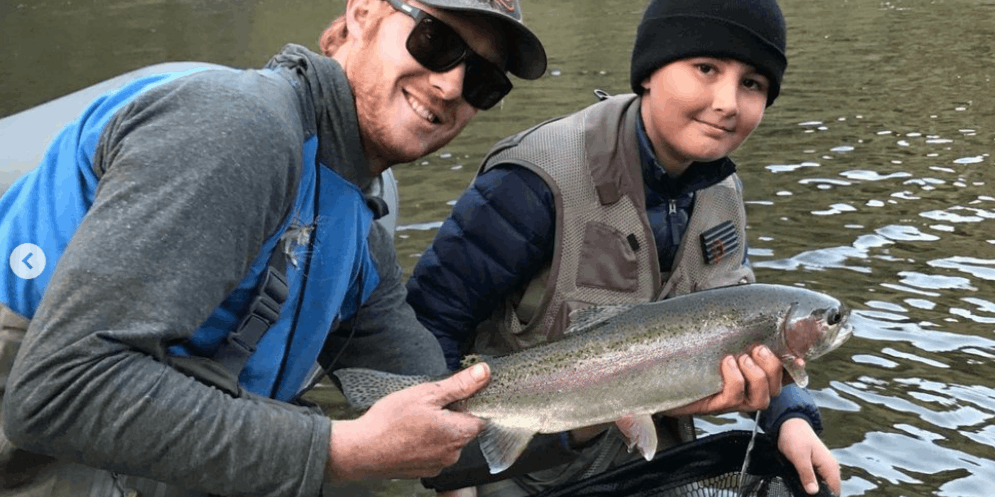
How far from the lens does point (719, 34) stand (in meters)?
3.90

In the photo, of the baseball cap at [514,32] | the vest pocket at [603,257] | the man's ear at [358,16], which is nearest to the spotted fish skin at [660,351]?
the vest pocket at [603,257]

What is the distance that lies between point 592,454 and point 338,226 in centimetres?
155

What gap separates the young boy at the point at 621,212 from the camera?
3.95m

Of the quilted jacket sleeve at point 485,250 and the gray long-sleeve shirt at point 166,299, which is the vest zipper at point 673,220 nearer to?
the quilted jacket sleeve at point 485,250

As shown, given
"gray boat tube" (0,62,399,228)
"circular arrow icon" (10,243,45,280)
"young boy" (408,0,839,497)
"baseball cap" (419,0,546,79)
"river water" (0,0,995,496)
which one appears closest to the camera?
"circular arrow icon" (10,243,45,280)

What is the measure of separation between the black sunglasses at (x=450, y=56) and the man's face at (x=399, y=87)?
2 cm

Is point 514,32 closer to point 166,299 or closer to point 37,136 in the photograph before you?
point 166,299

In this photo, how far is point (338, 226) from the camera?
322 cm

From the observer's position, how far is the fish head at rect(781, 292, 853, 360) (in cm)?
348

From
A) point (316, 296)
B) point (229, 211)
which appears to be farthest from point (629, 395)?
point (229, 211)

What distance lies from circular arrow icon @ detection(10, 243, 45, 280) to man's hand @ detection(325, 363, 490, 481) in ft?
2.70

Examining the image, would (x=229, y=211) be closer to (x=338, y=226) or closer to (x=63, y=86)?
(x=338, y=226)

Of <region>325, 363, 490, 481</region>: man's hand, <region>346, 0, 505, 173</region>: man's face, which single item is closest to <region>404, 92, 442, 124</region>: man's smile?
<region>346, 0, 505, 173</region>: man's face

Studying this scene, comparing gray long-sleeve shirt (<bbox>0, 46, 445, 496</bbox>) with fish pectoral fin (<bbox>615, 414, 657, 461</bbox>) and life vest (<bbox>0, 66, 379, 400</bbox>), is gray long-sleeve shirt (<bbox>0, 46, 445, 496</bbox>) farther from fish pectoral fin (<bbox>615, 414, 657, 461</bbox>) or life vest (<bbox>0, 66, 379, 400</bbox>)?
fish pectoral fin (<bbox>615, 414, 657, 461</bbox>)
